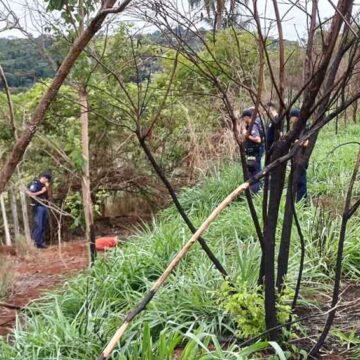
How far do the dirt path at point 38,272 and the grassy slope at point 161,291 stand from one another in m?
1.07

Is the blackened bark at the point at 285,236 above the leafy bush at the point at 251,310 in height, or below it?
above

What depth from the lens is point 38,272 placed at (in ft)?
A: 28.2

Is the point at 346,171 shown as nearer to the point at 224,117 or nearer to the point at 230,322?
the point at 224,117

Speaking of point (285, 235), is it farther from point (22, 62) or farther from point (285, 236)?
point (22, 62)

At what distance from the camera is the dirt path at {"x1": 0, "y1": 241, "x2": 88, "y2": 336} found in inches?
260

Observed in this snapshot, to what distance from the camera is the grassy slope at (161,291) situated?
3574 mm

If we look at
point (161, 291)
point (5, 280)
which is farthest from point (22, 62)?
point (5, 280)

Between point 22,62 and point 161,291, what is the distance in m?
2.28

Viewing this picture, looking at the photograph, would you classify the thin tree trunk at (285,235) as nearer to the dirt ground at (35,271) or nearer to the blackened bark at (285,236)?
the blackened bark at (285,236)

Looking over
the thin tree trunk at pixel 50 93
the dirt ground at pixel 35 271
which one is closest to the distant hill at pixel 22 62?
the dirt ground at pixel 35 271

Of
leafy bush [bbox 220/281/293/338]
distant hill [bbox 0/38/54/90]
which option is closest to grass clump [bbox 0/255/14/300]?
distant hill [bbox 0/38/54/90]

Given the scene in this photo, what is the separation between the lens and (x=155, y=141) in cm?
1312

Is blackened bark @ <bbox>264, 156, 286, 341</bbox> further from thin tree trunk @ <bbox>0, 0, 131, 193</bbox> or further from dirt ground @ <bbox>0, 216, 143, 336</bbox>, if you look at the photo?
dirt ground @ <bbox>0, 216, 143, 336</bbox>

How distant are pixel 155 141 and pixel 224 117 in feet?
5.04
